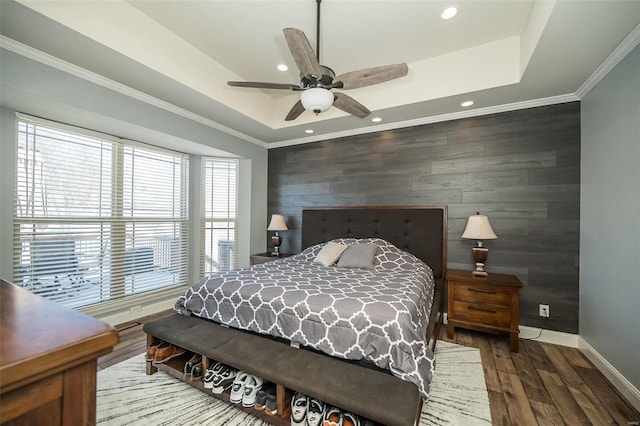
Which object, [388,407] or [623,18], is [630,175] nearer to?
[623,18]

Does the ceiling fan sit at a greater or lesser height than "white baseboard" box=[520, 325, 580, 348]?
greater

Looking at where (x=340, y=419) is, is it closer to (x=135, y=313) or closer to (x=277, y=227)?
(x=277, y=227)

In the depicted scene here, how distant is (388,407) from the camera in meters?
1.22

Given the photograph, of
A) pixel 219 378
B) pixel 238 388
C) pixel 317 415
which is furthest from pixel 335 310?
pixel 219 378

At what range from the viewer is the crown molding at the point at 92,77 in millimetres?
1922

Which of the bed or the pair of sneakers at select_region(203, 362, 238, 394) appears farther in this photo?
the pair of sneakers at select_region(203, 362, 238, 394)

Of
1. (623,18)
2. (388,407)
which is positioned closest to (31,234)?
(388,407)

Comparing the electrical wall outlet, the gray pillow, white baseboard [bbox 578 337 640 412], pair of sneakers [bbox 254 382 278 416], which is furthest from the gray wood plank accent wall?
pair of sneakers [bbox 254 382 278 416]

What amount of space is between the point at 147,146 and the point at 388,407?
12.3 feet

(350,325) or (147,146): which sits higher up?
(147,146)

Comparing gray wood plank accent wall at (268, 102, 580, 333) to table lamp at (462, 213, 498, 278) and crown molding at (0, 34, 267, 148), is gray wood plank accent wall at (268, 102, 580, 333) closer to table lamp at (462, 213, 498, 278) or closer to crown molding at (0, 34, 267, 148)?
table lamp at (462, 213, 498, 278)

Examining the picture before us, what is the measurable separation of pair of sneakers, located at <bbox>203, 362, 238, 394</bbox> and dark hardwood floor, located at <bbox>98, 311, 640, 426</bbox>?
1073mm

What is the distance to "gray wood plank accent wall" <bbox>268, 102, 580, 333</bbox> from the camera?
2.62 metres

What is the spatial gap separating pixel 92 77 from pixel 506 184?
4.17m
